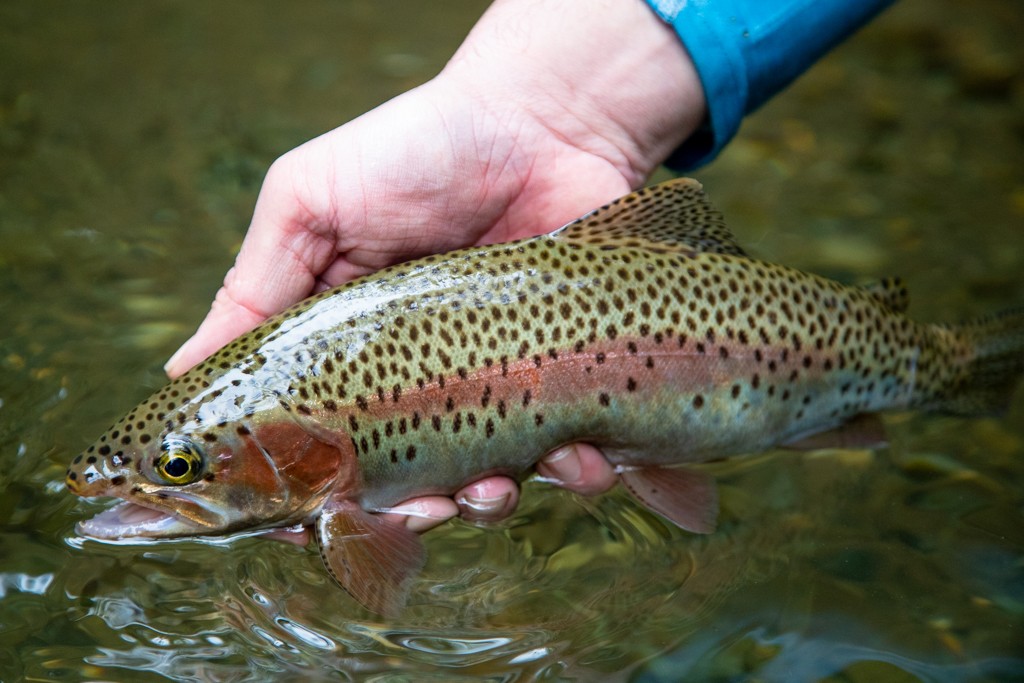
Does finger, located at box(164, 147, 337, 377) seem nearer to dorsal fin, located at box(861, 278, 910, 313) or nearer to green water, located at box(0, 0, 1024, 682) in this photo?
green water, located at box(0, 0, 1024, 682)

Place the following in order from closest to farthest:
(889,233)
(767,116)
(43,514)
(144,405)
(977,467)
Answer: (144,405) → (43,514) → (977,467) → (889,233) → (767,116)

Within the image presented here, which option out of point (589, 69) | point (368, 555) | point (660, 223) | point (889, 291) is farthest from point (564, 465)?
point (589, 69)

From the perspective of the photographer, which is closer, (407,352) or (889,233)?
(407,352)

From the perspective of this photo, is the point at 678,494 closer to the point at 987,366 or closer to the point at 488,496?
the point at 488,496

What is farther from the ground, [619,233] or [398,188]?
[398,188]

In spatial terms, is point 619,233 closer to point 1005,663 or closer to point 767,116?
point 1005,663

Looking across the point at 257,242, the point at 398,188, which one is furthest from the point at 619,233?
the point at 257,242
